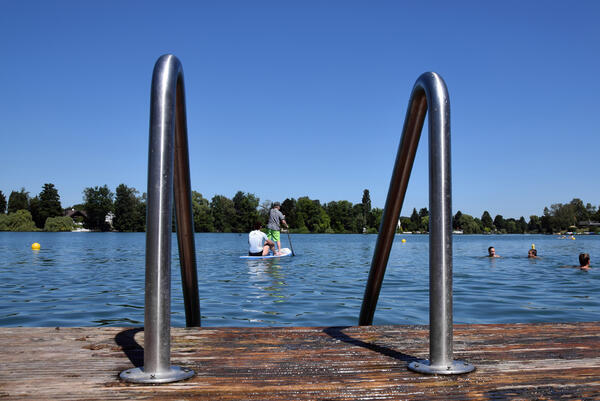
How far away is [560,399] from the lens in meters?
1.63

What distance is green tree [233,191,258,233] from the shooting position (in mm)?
136125

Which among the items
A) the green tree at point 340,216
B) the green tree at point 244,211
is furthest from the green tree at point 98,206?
the green tree at point 340,216

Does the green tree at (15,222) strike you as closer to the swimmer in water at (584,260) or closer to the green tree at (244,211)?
the green tree at (244,211)

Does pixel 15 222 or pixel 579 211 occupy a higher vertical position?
pixel 579 211

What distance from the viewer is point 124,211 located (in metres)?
129

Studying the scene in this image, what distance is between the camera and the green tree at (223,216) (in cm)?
13662

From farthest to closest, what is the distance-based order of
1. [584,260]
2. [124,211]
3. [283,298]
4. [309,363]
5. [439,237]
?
[124,211]
[584,260]
[283,298]
[309,363]
[439,237]

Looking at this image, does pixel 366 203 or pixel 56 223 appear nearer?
pixel 56 223

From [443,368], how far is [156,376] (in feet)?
3.50

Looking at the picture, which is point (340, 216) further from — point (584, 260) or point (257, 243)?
point (584, 260)

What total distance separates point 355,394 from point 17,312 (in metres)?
8.45

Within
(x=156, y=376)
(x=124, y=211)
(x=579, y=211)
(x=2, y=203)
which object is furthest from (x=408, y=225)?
(x=156, y=376)

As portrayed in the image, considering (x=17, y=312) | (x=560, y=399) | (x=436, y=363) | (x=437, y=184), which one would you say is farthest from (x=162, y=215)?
(x=17, y=312)

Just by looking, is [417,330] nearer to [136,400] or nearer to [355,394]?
[355,394]
